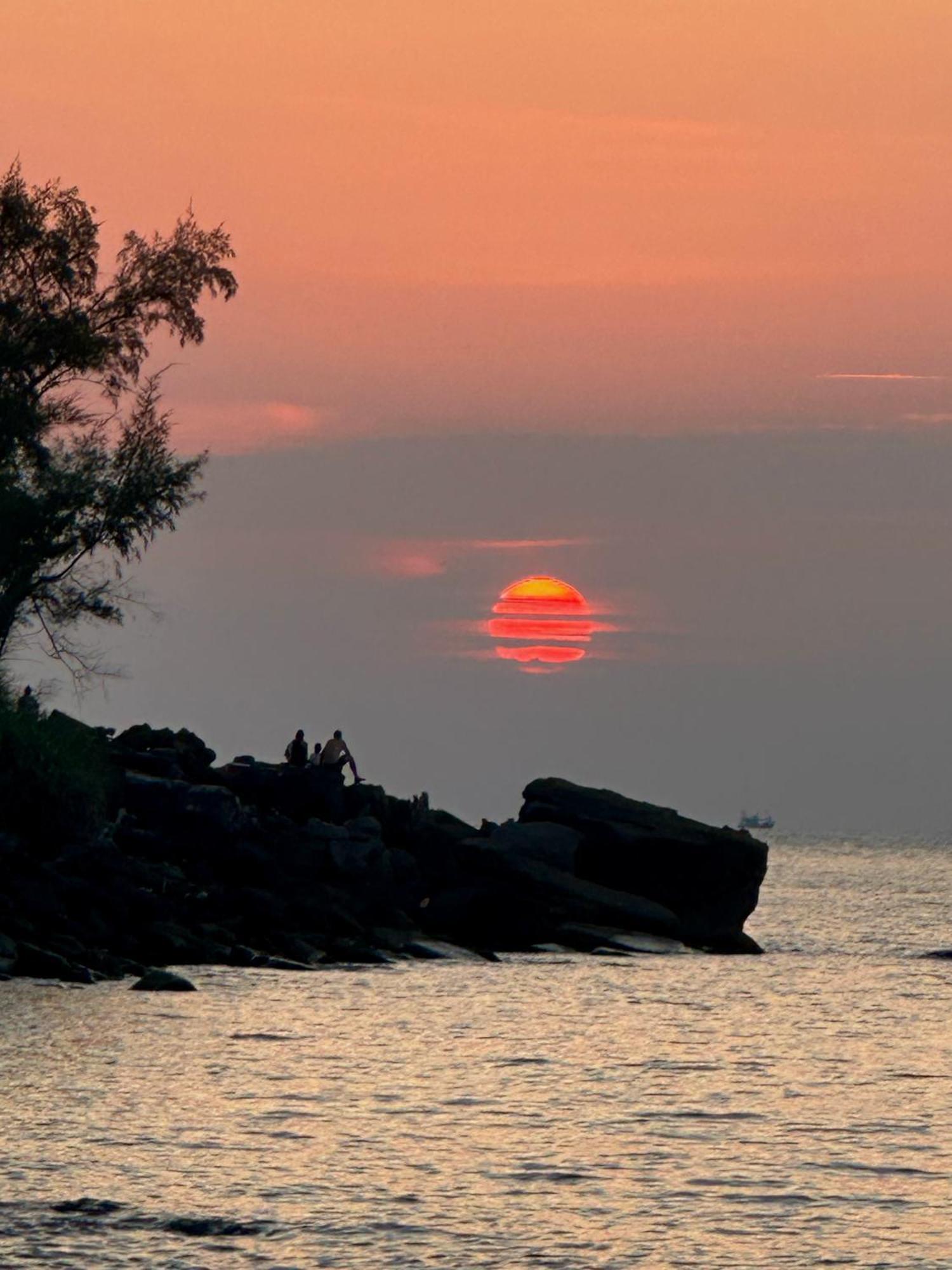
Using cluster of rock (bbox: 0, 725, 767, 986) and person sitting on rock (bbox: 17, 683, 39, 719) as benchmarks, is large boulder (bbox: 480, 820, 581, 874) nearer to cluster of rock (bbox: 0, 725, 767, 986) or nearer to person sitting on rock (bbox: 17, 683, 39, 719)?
cluster of rock (bbox: 0, 725, 767, 986)

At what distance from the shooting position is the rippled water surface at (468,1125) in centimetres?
2083

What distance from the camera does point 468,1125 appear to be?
94.5 feet

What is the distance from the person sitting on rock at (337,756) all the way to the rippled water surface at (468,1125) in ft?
30.2

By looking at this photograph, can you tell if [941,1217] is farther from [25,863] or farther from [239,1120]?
[25,863]

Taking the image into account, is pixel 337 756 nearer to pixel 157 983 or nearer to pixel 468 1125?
pixel 157 983

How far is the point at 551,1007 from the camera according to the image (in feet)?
150

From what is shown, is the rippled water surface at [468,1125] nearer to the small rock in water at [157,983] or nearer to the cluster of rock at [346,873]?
the small rock in water at [157,983]

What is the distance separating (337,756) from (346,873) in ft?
20.4

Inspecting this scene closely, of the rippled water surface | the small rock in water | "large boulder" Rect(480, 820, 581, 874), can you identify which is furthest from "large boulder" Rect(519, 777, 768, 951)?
the small rock in water

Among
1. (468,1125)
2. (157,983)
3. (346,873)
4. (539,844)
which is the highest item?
(539,844)

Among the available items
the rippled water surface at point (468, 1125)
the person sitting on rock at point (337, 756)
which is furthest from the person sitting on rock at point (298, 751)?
the rippled water surface at point (468, 1125)

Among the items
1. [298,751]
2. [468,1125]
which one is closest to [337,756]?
[298,751]

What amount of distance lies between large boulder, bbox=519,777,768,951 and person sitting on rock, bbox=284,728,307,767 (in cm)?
708

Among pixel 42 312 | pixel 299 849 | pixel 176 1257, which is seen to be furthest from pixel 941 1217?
pixel 42 312
